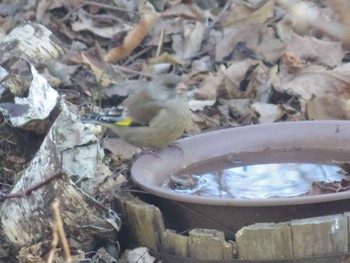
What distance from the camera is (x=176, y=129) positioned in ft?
14.4

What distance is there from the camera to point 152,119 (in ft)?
14.9

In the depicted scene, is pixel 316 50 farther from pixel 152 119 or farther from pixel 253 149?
pixel 253 149

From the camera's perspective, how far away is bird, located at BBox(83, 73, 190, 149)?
4355 mm

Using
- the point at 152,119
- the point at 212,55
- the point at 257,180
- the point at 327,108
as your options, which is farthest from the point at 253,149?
the point at 212,55

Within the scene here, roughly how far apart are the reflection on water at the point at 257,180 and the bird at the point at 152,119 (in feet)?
1.55

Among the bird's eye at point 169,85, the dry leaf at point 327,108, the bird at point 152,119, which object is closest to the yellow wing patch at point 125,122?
the bird at point 152,119

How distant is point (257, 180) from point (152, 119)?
0.97 meters

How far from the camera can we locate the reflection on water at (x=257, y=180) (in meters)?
3.62

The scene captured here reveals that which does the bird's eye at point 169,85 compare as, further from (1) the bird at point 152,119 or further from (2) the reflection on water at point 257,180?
(2) the reflection on water at point 257,180

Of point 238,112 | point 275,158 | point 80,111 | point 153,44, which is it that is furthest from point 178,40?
point 275,158

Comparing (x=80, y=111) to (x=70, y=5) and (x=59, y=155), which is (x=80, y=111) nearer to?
(x=59, y=155)

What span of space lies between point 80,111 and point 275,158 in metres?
1.36

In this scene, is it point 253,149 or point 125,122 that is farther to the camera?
point 125,122

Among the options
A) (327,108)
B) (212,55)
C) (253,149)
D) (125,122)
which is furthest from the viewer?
(212,55)
